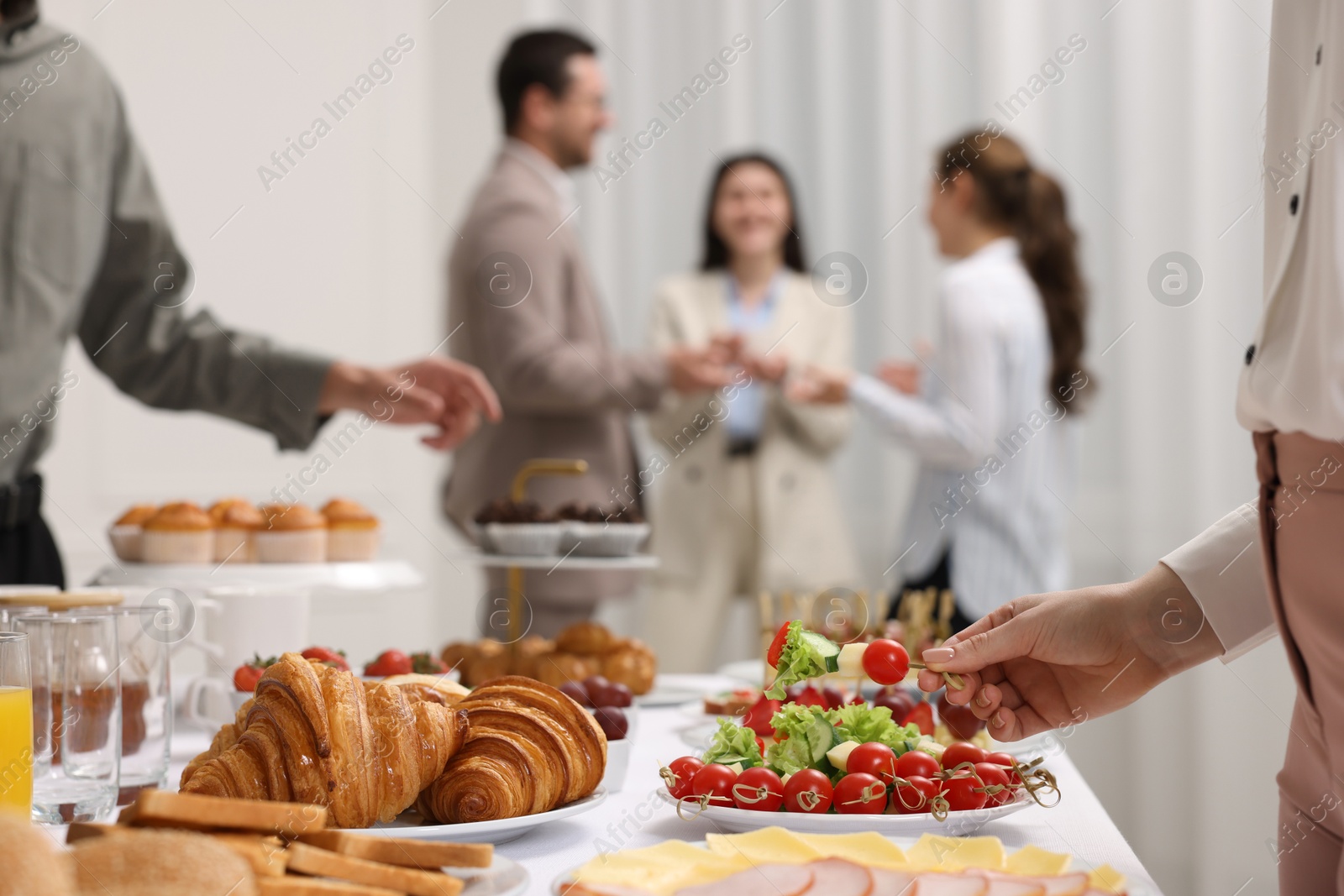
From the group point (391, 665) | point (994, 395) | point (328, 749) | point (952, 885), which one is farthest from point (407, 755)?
point (994, 395)

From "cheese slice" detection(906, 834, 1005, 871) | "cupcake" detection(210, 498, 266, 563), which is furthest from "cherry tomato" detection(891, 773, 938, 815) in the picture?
"cupcake" detection(210, 498, 266, 563)

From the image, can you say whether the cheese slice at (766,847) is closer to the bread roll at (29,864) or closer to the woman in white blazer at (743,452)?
the bread roll at (29,864)

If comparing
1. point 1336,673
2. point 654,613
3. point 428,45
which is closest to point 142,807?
point 1336,673

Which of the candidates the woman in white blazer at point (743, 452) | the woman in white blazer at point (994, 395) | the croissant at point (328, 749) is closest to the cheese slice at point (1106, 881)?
the croissant at point (328, 749)

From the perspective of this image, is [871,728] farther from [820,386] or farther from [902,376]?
[902,376]

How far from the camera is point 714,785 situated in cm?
94

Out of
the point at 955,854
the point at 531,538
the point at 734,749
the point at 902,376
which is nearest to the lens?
the point at 955,854

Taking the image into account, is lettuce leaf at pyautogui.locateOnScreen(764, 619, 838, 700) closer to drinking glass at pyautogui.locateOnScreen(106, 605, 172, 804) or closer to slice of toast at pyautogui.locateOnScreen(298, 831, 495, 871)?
slice of toast at pyautogui.locateOnScreen(298, 831, 495, 871)

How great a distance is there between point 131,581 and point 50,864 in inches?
45.8

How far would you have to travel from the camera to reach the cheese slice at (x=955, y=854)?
78cm

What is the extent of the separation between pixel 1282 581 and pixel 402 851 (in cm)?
66

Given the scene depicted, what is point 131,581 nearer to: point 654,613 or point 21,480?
point 21,480

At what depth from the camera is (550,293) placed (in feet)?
9.65

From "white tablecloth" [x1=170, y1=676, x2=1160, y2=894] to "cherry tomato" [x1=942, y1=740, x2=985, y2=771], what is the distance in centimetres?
6
